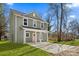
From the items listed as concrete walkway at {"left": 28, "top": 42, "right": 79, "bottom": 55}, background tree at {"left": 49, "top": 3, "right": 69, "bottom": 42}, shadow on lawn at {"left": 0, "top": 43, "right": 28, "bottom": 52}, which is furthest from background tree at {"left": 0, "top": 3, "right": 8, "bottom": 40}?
background tree at {"left": 49, "top": 3, "right": 69, "bottom": 42}

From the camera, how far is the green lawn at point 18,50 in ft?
17.5

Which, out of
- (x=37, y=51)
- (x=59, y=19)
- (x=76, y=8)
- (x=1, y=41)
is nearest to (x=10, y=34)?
(x=1, y=41)

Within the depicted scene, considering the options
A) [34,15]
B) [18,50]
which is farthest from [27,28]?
[18,50]

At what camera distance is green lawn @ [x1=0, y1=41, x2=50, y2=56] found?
209 inches

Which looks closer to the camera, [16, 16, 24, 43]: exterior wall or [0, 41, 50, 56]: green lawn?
[0, 41, 50, 56]: green lawn

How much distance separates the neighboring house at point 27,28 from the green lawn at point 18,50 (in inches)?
4.4

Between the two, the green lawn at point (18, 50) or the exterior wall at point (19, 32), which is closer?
the green lawn at point (18, 50)

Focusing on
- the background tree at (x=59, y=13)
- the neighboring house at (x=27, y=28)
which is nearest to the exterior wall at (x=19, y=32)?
the neighboring house at (x=27, y=28)

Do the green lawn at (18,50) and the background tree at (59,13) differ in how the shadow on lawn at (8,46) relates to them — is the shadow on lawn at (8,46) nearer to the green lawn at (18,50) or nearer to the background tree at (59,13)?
the green lawn at (18,50)

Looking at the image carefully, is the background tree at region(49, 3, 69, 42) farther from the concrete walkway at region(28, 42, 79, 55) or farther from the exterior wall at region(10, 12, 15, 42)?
the exterior wall at region(10, 12, 15, 42)

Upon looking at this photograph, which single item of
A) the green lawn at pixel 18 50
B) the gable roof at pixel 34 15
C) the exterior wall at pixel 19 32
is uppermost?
the gable roof at pixel 34 15

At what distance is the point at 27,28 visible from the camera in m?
5.48

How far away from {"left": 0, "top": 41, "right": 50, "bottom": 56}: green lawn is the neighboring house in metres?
0.11

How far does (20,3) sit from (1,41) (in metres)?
0.85
